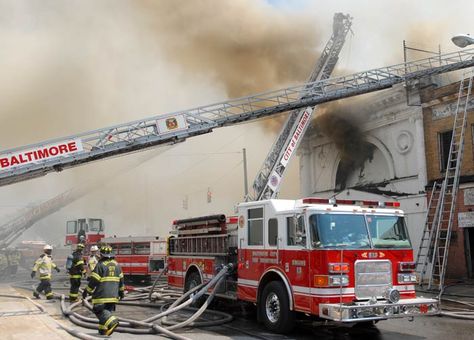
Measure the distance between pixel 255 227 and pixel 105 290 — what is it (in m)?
3.00

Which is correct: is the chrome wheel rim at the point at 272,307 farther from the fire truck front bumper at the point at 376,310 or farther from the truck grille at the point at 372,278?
the truck grille at the point at 372,278

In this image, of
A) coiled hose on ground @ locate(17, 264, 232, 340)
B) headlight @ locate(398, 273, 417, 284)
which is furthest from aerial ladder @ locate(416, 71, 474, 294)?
coiled hose on ground @ locate(17, 264, 232, 340)

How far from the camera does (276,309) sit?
8156 mm

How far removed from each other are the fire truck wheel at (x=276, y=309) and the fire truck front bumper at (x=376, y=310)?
29.8 inches

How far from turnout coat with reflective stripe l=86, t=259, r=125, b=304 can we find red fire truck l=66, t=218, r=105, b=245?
16.3 m

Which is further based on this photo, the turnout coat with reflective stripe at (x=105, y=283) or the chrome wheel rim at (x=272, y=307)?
the chrome wheel rim at (x=272, y=307)

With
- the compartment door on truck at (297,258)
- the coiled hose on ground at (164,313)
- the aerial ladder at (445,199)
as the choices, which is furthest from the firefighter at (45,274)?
the aerial ladder at (445,199)

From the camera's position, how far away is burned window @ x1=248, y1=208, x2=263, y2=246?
8.94 m

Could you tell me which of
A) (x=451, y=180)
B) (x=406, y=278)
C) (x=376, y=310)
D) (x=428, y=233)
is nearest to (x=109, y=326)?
(x=376, y=310)

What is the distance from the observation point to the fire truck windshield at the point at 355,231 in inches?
300

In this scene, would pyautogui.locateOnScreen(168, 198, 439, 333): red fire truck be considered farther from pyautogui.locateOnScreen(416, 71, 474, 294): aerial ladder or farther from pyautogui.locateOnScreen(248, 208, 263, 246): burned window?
pyautogui.locateOnScreen(416, 71, 474, 294): aerial ladder

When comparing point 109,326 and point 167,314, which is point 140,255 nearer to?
point 167,314

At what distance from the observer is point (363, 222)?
804cm

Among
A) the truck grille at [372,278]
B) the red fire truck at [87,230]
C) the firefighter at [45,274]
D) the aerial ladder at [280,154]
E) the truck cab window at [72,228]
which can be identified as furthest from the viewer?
the truck cab window at [72,228]
